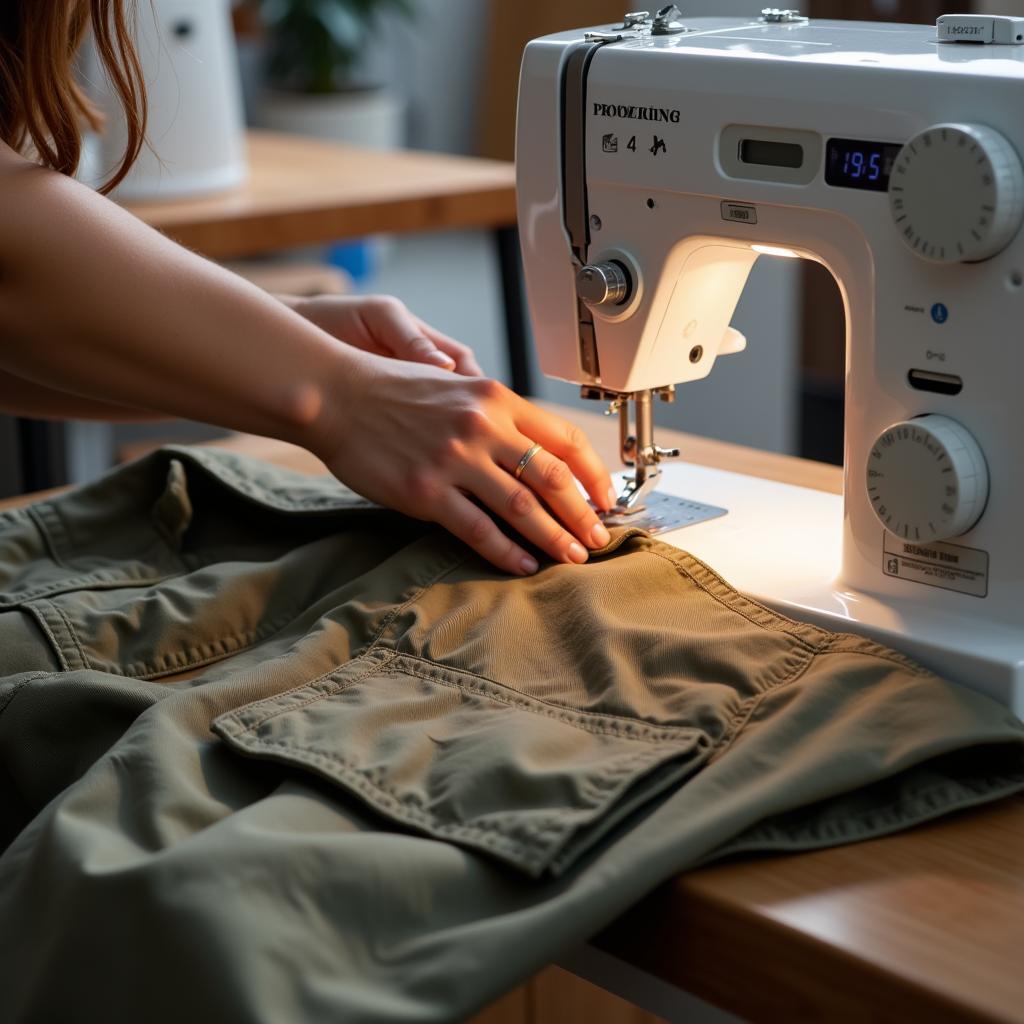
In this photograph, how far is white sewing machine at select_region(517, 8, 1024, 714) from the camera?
794 millimetres

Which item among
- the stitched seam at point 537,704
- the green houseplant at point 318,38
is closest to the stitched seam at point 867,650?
the stitched seam at point 537,704

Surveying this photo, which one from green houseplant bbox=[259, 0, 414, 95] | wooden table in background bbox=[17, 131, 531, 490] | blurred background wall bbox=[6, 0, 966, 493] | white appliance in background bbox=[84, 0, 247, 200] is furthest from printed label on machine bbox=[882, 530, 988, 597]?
green houseplant bbox=[259, 0, 414, 95]

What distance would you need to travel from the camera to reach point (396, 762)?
719mm

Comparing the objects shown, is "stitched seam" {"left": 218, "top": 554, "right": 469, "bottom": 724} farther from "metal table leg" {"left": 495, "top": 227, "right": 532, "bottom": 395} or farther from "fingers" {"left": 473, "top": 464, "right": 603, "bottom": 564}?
Result: "metal table leg" {"left": 495, "top": 227, "right": 532, "bottom": 395}

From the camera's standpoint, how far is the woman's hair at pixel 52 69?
97 cm

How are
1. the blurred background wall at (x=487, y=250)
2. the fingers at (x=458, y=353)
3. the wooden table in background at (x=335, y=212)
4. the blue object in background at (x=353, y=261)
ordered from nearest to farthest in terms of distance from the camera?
the fingers at (x=458, y=353)
the wooden table in background at (x=335, y=212)
the blurred background wall at (x=487, y=250)
the blue object in background at (x=353, y=261)

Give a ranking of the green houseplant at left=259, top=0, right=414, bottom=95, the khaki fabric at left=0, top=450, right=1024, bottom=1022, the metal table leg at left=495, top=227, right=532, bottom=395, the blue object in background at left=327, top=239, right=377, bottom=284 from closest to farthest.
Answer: the khaki fabric at left=0, top=450, right=1024, bottom=1022 < the metal table leg at left=495, top=227, right=532, bottom=395 < the blue object in background at left=327, top=239, right=377, bottom=284 < the green houseplant at left=259, top=0, right=414, bottom=95

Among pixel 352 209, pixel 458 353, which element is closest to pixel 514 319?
pixel 352 209

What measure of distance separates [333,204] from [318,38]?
6.50ft

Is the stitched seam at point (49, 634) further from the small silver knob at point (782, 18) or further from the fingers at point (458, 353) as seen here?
the small silver knob at point (782, 18)

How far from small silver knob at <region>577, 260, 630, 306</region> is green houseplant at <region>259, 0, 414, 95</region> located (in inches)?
126

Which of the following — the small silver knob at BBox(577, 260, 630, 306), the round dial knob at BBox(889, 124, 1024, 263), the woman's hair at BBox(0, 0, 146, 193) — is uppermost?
the woman's hair at BBox(0, 0, 146, 193)

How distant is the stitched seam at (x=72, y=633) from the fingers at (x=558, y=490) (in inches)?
11.0

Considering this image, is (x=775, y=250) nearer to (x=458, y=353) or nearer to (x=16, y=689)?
(x=458, y=353)
